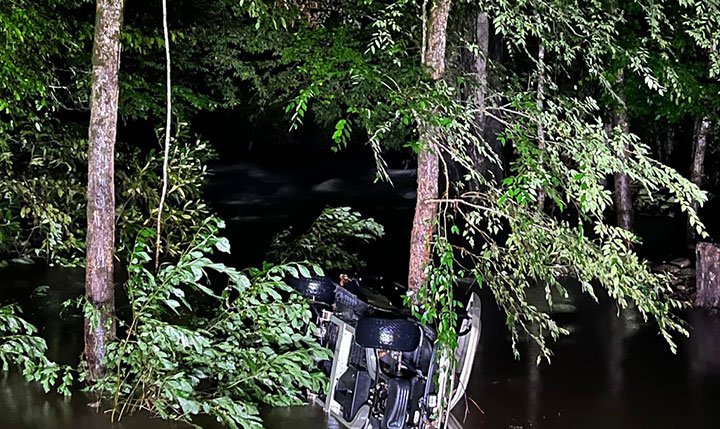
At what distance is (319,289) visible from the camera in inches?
209

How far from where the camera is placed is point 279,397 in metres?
4.87

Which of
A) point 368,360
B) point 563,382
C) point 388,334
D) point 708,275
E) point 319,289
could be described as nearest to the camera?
point 388,334

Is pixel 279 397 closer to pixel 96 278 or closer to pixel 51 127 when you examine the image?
pixel 96 278

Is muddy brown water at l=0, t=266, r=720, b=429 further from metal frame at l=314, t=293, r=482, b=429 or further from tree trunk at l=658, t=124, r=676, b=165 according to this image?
tree trunk at l=658, t=124, r=676, b=165

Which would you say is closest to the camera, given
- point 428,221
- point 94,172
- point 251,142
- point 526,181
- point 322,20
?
point 526,181

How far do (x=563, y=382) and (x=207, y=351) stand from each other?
287 cm

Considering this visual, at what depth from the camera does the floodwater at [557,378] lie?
16.7 ft

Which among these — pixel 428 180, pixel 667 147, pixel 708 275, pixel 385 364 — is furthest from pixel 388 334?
pixel 667 147

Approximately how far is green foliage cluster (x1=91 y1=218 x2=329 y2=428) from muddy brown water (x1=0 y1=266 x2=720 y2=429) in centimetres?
24

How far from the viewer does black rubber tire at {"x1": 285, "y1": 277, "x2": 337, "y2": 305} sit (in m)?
5.30

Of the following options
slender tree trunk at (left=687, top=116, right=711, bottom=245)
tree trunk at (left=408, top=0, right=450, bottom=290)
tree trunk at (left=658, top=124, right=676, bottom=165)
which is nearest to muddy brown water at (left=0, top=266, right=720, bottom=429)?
tree trunk at (left=408, top=0, right=450, bottom=290)

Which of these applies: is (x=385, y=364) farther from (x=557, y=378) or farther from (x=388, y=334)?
(x=557, y=378)

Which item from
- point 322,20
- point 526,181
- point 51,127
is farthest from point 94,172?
point 322,20

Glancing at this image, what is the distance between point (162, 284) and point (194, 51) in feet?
21.0
